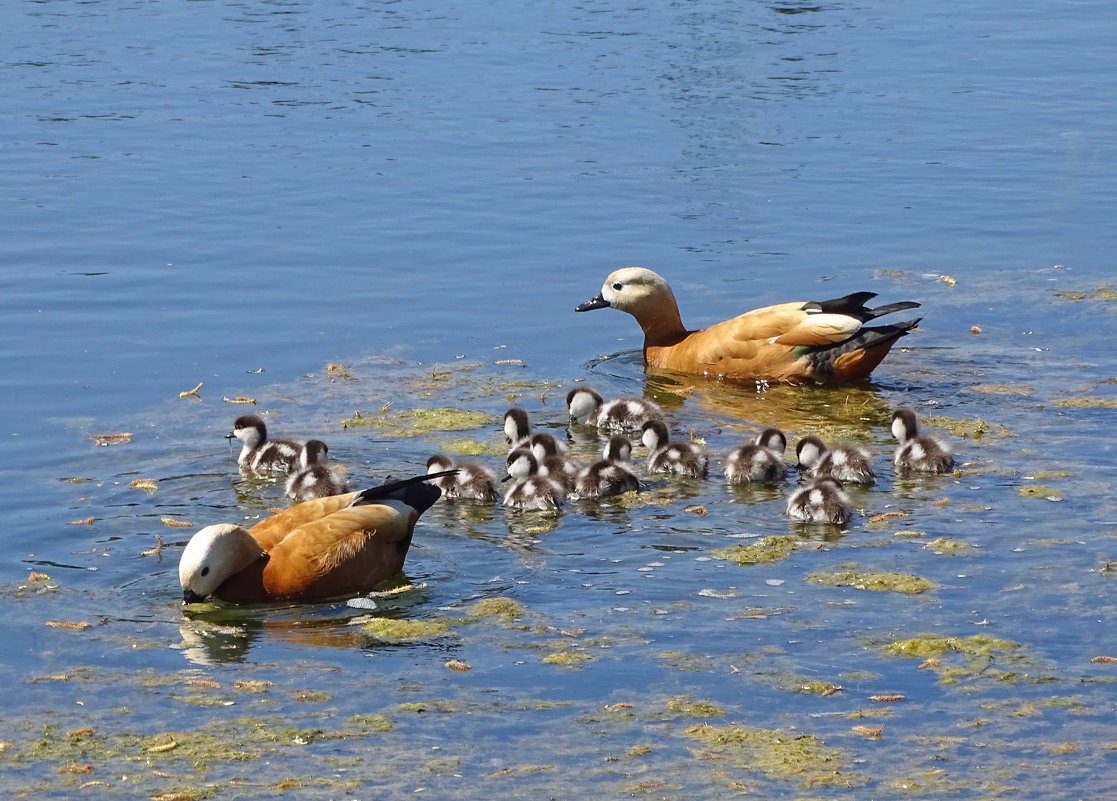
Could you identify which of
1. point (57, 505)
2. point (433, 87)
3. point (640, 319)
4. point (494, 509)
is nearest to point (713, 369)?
point (640, 319)

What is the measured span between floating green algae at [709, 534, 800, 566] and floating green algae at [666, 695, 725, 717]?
206cm

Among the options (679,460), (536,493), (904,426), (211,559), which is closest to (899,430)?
(904,426)

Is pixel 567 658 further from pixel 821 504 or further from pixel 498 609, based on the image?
pixel 821 504

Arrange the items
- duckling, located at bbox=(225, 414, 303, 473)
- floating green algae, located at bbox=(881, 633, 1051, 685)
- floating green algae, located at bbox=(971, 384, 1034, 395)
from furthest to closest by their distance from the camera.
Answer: floating green algae, located at bbox=(971, 384, 1034, 395) < duckling, located at bbox=(225, 414, 303, 473) < floating green algae, located at bbox=(881, 633, 1051, 685)

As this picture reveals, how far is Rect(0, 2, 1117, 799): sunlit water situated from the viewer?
7906mm

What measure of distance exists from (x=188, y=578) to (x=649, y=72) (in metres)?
18.4

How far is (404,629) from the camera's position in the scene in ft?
30.3

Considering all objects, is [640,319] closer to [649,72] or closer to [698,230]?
[698,230]

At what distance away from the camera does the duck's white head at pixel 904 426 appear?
40.8 ft

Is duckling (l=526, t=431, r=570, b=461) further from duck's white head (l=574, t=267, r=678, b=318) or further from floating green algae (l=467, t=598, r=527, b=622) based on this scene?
duck's white head (l=574, t=267, r=678, b=318)

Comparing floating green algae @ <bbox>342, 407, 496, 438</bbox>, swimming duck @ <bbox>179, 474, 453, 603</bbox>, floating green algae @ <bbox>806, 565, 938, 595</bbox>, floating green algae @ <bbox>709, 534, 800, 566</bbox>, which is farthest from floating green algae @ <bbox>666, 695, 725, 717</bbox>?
floating green algae @ <bbox>342, 407, 496, 438</bbox>

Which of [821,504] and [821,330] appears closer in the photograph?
[821,504]

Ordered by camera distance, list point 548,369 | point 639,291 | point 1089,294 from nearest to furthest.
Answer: point 548,369 < point 639,291 < point 1089,294

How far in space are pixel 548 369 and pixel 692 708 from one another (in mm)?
7132
